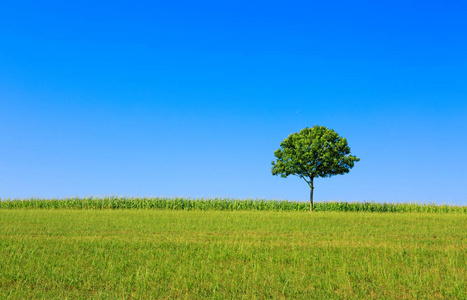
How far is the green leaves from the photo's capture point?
50.1 m

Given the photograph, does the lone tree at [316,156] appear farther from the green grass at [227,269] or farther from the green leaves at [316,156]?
the green grass at [227,269]

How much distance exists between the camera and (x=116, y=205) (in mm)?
47531

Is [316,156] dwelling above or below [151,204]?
above

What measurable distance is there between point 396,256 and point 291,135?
1561 inches

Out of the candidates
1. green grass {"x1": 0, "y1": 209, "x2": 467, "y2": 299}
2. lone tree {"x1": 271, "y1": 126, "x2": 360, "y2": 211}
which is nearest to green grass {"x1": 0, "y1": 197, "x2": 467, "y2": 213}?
lone tree {"x1": 271, "y1": 126, "x2": 360, "y2": 211}

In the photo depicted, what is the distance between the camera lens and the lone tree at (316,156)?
50.1m

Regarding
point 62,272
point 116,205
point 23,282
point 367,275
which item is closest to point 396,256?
point 367,275

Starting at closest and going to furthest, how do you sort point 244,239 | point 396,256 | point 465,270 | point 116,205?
point 465,270 → point 396,256 → point 244,239 → point 116,205

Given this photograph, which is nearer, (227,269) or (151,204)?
(227,269)

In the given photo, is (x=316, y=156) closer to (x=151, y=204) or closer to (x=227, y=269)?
(x=151, y=204)

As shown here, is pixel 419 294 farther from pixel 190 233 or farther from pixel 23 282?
pixel 190 233

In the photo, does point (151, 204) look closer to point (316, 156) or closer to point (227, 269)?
point (316, 156)

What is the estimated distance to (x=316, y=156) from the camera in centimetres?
5059

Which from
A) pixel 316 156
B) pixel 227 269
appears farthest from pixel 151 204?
pixel 227 269
